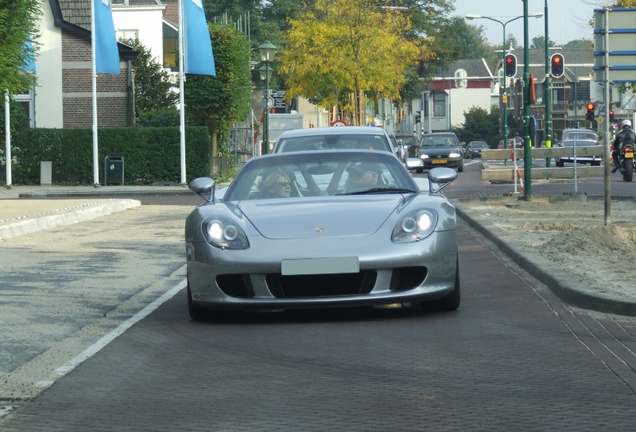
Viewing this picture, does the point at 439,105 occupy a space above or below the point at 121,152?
above

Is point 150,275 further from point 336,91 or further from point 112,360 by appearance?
point 336,91

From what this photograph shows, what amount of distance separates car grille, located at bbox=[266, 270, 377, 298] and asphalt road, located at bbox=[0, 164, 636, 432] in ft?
0.79

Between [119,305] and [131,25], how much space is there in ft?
166

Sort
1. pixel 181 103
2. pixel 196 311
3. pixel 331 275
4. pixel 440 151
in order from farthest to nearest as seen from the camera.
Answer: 1. pixel 440 151
2. pixel 181 103
3. pixel 196 311
4. pixel 331 275

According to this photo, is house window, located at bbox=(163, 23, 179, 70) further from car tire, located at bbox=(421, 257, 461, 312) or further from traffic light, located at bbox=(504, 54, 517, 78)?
car tire, located at bbox=(421, 257, 461, 312)

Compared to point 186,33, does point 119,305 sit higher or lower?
lower

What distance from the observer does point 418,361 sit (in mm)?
6352

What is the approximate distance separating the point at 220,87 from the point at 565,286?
104 ft

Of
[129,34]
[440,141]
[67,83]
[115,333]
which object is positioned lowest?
[115,333]

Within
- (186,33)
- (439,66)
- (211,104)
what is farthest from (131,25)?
(439,66)

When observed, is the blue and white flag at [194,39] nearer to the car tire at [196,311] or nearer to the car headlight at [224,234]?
the car tire at [196,311]

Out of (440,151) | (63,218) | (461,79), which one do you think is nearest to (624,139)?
(440,151)

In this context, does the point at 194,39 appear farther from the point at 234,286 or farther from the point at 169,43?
the point at 169,43

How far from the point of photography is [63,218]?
19.7 m
